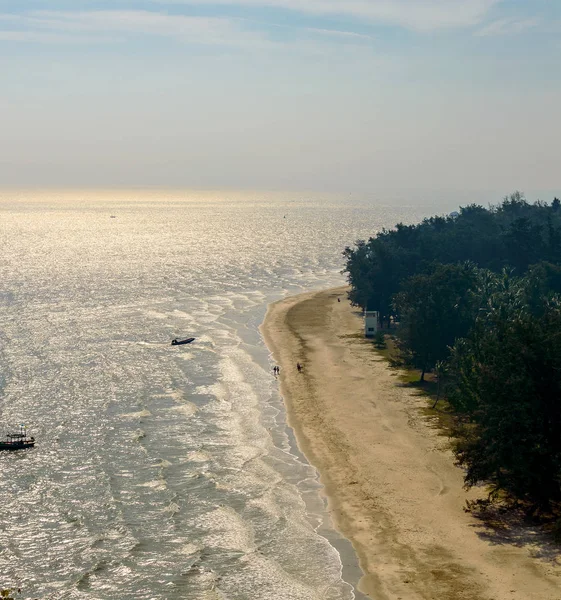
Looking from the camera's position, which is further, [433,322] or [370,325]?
[370,325]

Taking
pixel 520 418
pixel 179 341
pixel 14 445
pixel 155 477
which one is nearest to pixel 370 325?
pixel 179 341

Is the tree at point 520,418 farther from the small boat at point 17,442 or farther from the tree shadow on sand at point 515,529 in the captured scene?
the small boat at point 17,442

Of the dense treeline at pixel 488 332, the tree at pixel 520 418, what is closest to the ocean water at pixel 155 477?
the tree at pixel 520 418

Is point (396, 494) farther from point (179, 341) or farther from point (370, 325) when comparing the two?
point (370, 325)

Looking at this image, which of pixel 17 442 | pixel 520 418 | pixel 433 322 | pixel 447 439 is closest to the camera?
pixel 520 418

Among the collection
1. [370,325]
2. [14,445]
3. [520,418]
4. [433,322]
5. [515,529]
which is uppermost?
[433,322]

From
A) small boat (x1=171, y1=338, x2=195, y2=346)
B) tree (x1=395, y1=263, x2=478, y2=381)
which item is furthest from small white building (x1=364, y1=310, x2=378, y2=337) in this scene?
small boat (x1=171, y1=338, x2=195, y2=346)

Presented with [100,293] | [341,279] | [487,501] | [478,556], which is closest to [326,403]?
[487,501]
